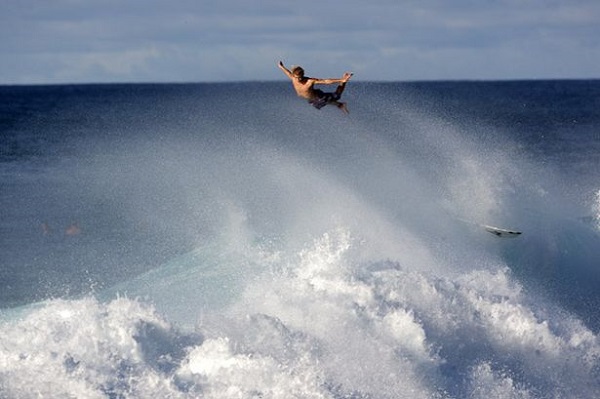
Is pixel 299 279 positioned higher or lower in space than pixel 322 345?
lower

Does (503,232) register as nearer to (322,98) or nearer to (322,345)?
(322,98)

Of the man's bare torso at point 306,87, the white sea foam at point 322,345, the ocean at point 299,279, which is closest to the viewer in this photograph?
the white sea foam at point 322,345

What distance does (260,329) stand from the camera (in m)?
15.9

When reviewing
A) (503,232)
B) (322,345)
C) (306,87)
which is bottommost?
(503,232)

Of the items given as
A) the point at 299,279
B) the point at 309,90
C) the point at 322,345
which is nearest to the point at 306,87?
the point at 309,90

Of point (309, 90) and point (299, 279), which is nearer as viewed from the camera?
point (309, 90)

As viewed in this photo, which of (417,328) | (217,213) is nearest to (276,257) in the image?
(417,328)

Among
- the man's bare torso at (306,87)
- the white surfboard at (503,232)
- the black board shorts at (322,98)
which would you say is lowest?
the white surfboard at (503,232)

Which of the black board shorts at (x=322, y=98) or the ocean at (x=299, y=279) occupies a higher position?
the black board shorts at (x=322, y=98)

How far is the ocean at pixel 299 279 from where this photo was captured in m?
15.1

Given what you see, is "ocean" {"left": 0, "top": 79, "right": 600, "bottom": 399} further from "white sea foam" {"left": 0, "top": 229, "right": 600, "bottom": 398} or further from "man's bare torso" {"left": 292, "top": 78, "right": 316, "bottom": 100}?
"man's bare torso" {"left": 292, "top": 78, "right": 316, "bottom": 100}

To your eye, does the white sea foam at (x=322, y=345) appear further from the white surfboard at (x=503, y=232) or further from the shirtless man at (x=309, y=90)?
the white surfboard at (x=503, y=232)

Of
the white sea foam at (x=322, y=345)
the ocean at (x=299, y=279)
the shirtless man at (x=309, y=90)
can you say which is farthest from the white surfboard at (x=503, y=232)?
the shirtless man at (x=309, y=90)

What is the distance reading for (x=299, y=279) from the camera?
18328 millimetres
